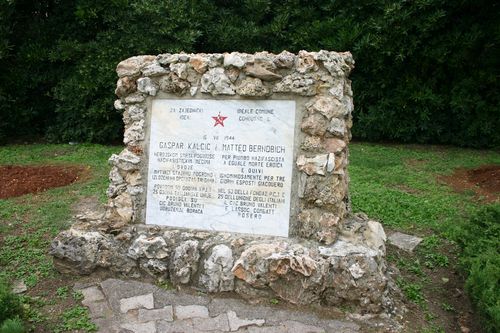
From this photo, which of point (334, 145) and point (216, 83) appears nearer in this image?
point (334, 145)

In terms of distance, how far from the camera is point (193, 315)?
3.28 m

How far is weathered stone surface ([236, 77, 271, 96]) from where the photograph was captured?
359cm

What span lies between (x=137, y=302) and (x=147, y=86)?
69.0 inches

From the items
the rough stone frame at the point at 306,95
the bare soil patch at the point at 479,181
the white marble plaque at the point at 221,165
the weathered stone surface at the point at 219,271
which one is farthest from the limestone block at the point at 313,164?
the bare soil patch at the point at 479,181

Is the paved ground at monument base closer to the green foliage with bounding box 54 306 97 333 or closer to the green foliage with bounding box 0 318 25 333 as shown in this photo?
the green foliage with bounding box 54 306 97 333

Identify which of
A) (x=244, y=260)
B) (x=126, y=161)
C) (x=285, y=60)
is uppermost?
(x=285, y=60)

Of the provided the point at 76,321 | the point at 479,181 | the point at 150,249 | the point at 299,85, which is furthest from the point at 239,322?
the point at 479,181

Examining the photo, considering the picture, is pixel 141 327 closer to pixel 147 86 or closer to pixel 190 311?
pixel 190 311

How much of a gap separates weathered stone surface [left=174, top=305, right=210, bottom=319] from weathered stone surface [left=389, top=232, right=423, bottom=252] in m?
2.11

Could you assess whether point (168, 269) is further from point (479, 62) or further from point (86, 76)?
point (479, 62)

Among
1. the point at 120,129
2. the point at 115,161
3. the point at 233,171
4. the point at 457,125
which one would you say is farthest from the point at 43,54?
the point at 457,125

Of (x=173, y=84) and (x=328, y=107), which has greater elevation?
(x=173, y=84)

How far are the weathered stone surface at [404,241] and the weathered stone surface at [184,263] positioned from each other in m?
2.04

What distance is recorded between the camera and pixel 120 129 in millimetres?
9172
